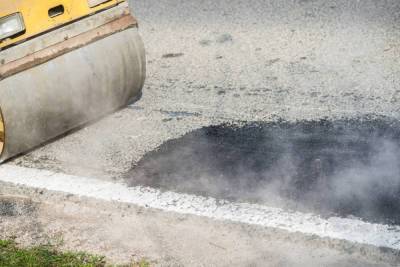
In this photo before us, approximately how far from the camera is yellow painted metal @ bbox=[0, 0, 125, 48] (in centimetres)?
390

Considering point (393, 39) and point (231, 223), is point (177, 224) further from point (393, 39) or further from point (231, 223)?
point (393, 39)

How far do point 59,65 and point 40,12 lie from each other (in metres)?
0.36

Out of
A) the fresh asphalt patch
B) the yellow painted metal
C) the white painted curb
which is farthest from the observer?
the yellow painted metal

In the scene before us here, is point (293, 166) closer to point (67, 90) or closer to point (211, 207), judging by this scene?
point (211, 207)

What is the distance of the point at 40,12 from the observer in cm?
405

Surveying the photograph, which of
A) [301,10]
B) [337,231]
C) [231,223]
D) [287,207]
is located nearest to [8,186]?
[231,223]

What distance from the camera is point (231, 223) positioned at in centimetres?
342

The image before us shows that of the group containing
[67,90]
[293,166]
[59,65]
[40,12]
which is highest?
[40,12]

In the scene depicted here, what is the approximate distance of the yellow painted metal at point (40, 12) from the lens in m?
3.90

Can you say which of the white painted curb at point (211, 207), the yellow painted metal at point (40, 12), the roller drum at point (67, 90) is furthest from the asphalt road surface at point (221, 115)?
the yellow painted metal at point (40, 12)

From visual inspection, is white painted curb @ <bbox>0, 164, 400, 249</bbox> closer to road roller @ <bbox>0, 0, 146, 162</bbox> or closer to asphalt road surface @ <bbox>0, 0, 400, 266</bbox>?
asphalt road surface @ <bbox>0, 0, 400, 266</bbox>

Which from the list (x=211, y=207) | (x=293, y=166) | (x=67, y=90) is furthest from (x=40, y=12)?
(x=293, y=166)

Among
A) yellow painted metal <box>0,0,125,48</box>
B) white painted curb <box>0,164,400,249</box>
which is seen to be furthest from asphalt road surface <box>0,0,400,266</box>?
yellow painted metal <box>0,0,125,48</box>

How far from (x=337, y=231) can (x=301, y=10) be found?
152 inches
